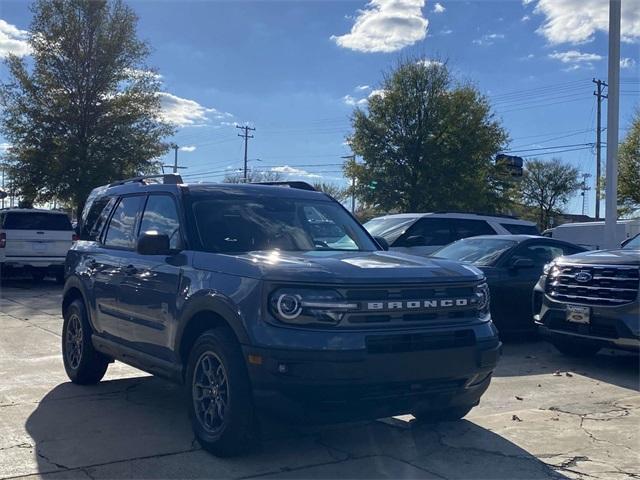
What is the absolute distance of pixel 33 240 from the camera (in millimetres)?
17766

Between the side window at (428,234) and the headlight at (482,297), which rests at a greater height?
the side window at (428,234)

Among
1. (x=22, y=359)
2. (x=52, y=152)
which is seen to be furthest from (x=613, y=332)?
(x=52, y=152)

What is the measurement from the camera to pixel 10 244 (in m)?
17.6

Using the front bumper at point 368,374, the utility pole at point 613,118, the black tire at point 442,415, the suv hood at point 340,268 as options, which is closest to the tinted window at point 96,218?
the suv hood at point 340,268

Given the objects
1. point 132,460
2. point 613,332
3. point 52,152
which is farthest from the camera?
point 52,152

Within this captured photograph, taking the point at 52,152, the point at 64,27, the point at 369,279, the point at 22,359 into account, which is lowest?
the point at 22,359

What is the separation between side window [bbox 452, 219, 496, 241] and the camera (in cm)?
1412

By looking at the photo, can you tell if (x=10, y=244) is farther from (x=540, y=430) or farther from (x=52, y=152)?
(x=540, y=430)

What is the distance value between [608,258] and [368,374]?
4.58 meters

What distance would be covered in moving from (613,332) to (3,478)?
5.93 m

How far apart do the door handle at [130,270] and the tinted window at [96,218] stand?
3.70ft

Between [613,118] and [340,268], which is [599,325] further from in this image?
[613,118]

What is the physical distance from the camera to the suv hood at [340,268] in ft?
14.8

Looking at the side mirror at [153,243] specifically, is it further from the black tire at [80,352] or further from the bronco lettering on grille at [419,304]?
the black tire at [80,352]
